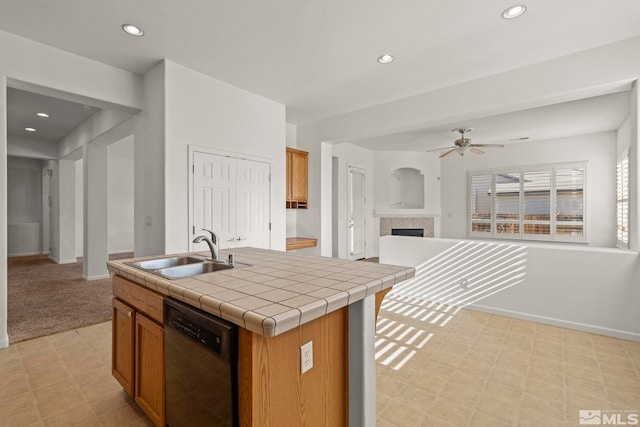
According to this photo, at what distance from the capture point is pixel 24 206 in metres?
7.81

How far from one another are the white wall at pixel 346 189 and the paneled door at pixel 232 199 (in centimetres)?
257

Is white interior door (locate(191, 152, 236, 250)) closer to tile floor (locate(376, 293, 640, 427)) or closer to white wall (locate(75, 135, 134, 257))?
tile floor (locate(376, 293, 640, 427))

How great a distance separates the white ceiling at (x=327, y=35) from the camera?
93.5 inches

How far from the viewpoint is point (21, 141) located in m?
6.35

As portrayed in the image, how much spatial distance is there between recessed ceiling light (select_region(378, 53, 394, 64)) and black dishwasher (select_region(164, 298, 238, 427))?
290cm

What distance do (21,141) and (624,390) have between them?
31.2 feet

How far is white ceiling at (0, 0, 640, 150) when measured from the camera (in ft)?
7.79

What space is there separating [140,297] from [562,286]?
3.85 m

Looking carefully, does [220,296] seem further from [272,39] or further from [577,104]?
[577,104]

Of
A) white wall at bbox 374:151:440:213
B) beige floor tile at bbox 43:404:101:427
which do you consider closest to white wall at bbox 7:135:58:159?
beige floor tile at bbox 43:404:101:427

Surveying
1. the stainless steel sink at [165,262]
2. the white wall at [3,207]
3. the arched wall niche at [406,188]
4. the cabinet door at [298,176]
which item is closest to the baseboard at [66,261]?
the white wall at [3,207]

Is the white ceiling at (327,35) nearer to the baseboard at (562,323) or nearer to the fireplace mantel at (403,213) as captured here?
the baseboard at (562,323)

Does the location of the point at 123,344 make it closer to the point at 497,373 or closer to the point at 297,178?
the point at 497,373

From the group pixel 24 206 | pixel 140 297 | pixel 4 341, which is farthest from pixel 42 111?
pixel 140 297
